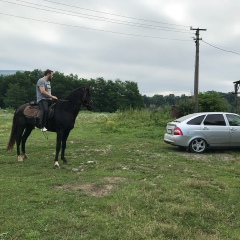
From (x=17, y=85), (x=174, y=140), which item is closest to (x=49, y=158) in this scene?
(x=174, y=140)

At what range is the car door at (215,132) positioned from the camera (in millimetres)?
12734

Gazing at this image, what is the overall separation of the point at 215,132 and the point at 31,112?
6.88 m

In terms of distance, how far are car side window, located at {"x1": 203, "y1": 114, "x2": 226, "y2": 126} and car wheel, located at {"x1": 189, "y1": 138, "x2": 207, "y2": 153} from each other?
72 cm

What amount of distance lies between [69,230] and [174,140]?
8825mm

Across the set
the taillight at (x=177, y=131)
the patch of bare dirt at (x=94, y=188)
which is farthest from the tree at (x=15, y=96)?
the patch of bare dirt at (x=94, y=188)

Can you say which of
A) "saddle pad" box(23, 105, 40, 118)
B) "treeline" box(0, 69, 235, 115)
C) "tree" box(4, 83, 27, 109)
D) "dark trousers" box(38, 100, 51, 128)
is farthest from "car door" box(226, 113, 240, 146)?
"tree" box(4, 83, 27, 109)

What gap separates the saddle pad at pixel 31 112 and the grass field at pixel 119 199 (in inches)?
55.6

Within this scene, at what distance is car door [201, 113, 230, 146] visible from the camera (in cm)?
1273

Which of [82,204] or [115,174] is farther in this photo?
[115,174]

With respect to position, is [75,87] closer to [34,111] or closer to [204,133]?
[204,133]

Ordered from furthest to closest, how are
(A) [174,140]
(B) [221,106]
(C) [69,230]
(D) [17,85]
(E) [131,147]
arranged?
(D) [17,85] < (B) [221,106] < (E) [131,147] < (A) [174,140] < (C) [69,230]

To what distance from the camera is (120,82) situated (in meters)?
124

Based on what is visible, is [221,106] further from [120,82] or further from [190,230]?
[120,82]

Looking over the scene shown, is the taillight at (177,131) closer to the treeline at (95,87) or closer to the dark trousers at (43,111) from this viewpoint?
the dark trousers at (43,111)
